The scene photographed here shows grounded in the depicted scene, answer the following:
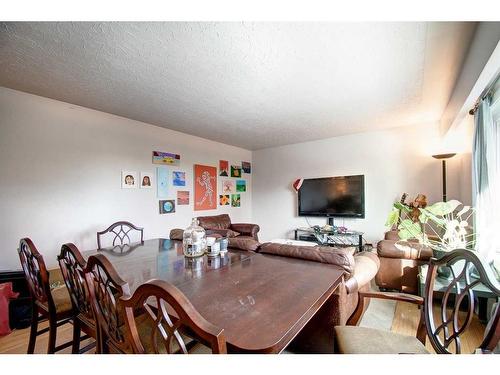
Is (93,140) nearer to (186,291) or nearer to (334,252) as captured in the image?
(186,291)

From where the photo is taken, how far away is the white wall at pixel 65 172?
7.84 ft

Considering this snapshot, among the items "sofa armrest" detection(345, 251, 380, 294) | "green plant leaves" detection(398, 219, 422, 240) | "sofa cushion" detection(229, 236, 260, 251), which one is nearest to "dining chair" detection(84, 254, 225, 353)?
"sofa cushion" detection(229, 236, 260, 251)

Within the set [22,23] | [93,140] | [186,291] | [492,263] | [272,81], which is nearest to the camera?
[186,291]

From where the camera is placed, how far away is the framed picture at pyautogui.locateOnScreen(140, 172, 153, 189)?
3520 mm

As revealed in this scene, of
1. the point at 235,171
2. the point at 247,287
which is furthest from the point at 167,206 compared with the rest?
the point at 247,287

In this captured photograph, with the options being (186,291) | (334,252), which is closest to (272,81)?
(334,252)

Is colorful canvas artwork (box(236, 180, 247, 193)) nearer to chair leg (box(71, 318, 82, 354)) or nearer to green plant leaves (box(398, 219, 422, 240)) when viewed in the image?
green plant leaves (box(398, 219, 422, 240))

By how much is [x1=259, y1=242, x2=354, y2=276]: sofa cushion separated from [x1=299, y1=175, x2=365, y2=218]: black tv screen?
286 cm

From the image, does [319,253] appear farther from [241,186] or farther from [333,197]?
[241,186]

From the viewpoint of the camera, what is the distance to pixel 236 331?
2.56ft

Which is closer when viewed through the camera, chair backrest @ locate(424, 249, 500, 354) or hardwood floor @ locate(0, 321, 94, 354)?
chair backrest @ locate(424, 249, 500, 354)

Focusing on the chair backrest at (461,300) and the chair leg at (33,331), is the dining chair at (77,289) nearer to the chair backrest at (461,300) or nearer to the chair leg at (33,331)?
the chair leg at (33,331)
